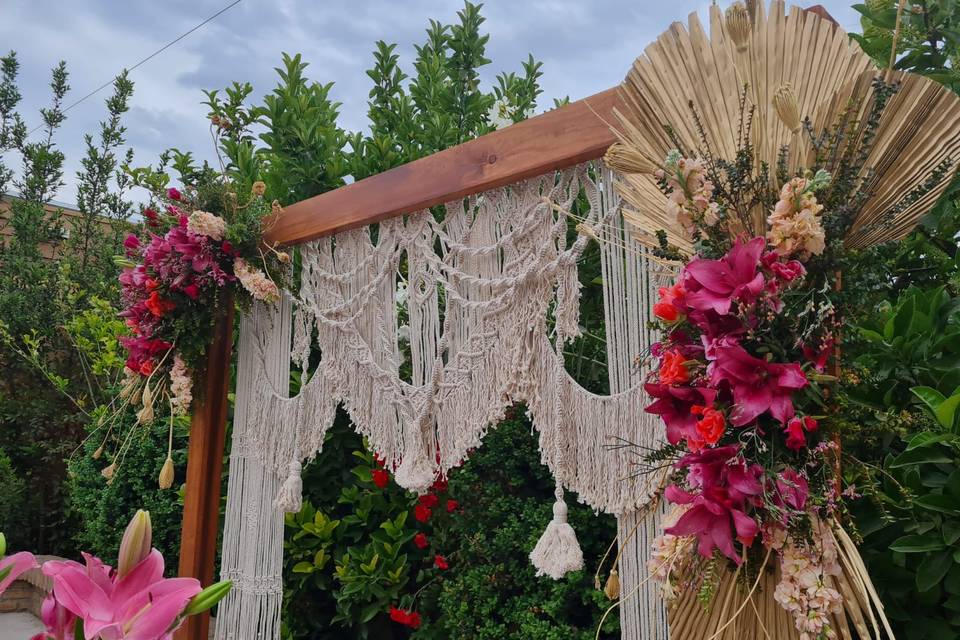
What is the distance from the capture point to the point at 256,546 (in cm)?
215

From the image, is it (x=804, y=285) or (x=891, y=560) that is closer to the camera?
(x=804, y=285)

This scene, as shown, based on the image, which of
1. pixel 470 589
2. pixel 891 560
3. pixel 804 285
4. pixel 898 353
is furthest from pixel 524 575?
pixel 804 285

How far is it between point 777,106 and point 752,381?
14.7 inches

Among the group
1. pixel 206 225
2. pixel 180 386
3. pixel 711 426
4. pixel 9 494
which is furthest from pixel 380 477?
pixel 9 494

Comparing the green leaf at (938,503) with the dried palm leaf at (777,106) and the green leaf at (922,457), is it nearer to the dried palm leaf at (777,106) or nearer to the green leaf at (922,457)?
the green leaf at (922,457)

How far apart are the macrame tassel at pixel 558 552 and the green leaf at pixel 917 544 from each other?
0.52m

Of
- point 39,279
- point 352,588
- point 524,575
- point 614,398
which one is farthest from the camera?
point 39,279

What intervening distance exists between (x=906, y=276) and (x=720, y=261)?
75cm

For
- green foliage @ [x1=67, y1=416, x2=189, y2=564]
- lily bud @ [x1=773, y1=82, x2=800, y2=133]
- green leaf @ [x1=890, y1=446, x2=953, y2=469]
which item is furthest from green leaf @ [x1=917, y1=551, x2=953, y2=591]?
green foliage @ [x1=67, y1=416, x2=189, y2=564]

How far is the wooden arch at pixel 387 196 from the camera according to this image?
139 cm

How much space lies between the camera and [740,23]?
1048 mm

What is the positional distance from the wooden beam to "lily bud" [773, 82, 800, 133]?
0.32 m

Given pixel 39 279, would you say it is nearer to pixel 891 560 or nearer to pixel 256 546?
pixel 256 546

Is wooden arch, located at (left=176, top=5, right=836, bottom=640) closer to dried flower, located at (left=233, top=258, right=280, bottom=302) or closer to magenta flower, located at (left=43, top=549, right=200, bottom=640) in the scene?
dried flower, located at (left=233, top=258, right=280, bottom=302)
